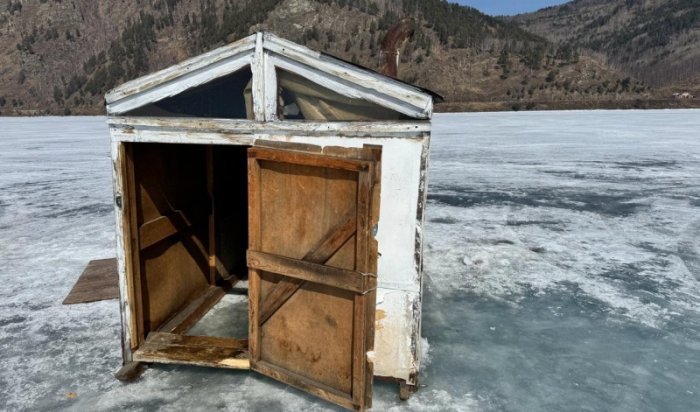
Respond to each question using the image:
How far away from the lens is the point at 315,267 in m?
3.63

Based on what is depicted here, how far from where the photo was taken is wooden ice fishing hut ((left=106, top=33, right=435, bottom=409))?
353cm

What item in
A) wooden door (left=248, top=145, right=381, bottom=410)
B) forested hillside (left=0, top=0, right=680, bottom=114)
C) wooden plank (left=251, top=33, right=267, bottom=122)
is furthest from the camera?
forested hillside (left=0, top=0, right=680, bottom=114)

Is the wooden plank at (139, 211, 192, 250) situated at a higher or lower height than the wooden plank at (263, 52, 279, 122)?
lower

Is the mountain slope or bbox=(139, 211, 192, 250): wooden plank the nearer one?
bbox=(139, 211, 192, 250): wooden plank

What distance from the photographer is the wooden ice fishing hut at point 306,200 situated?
3.53 meters

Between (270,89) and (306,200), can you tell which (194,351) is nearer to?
(306,200)

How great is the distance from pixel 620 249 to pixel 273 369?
250 inches

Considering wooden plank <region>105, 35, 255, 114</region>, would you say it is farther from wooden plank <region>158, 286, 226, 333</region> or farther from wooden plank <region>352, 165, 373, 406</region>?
wooden plank <region>158, 286, 226, 333</region>

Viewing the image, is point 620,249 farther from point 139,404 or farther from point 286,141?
point 139,404

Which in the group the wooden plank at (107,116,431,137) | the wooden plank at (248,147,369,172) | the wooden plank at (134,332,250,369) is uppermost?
the wooden plank at (107,116,431,137)

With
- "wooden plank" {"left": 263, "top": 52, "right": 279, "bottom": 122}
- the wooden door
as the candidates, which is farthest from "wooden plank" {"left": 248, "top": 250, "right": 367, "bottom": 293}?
"wooden plank" {"left": 263, "top": 52, "right": 279, "bottom": 122}

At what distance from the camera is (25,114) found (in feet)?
163

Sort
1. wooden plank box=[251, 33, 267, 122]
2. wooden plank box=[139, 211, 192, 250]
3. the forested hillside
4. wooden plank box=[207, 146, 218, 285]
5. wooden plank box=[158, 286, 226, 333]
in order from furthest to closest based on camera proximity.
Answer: the forested hillside < wooden plank box=[207, 146, 218, 285] < wooden plank box=[158, 286, 226, 333] < wooden plank box=[139, 211, 192, 250] < wooden plank box=[251, 33, 267, 122]

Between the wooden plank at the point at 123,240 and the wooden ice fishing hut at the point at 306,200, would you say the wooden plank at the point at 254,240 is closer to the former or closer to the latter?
the wooden ice fishing hut at the point at 306,200
